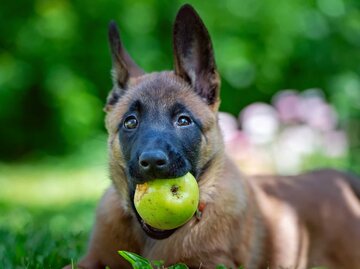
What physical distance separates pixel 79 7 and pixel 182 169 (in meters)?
8.09

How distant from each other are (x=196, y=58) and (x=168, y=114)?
519 mm

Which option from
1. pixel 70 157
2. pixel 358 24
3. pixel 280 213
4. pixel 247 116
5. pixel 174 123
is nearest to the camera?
pixel 174 123

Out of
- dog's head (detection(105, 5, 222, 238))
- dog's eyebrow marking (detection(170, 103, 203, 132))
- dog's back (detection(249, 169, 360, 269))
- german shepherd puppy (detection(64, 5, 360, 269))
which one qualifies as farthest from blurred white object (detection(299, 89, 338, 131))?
dog's eyebrow marking (detection(170, 103, 203, 132))

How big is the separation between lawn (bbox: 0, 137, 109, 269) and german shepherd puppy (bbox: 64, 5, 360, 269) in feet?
1.48

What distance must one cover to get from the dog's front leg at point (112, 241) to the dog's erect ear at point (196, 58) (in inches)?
32.1

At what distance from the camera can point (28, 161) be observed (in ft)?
39.9

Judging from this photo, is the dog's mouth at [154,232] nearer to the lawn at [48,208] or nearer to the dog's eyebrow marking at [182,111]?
the dog's eyebrow marking at [182,111]

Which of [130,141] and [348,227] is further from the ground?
[130,141]

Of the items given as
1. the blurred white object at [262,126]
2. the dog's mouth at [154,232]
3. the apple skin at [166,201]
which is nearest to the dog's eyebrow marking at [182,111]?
the apple skin at [166,201]

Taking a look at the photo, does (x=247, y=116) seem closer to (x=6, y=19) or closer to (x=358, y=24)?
(x=358, y=24)

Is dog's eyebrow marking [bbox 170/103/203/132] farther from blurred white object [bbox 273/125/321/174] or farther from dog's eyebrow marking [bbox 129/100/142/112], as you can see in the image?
blurred white object [bbox 273/125/321/174]

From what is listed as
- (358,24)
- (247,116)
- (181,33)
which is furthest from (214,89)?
(358,24)

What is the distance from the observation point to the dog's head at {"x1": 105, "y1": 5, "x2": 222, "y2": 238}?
12.2 ft

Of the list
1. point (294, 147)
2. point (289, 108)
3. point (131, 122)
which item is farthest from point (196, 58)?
point (289, 108)
